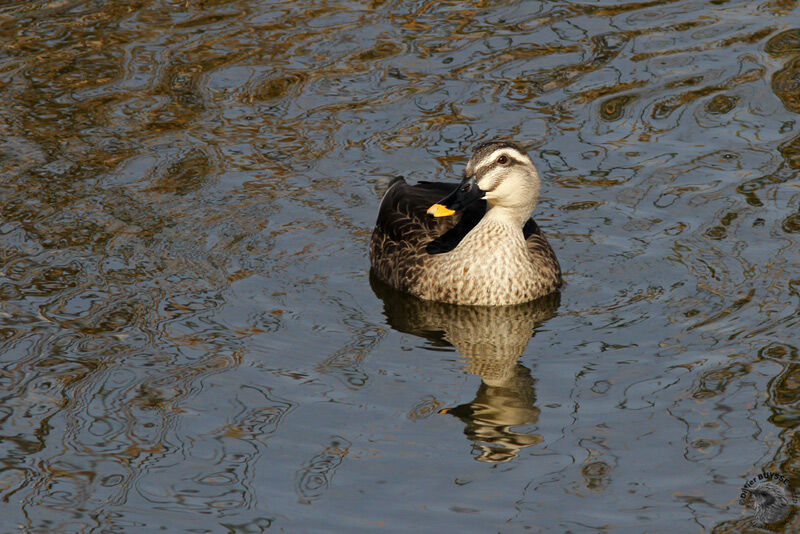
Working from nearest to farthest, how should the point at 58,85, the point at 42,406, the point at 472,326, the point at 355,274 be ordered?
the point at 42,406
the point at 472,326
the point at 355,274
the point at 58,85

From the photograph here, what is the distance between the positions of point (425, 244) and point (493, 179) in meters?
1.12

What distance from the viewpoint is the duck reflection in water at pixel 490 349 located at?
9500mm

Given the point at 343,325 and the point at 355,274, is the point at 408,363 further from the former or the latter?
the point at 355,274

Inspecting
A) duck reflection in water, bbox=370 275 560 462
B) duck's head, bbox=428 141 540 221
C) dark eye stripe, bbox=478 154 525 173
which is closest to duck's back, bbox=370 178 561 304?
duck reflection in water, bbox=370 275 560 462

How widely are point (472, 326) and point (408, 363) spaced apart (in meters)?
1.13

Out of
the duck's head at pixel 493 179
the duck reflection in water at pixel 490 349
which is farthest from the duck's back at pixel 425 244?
the duck's head at pixel 493 179

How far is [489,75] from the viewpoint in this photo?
1608cm

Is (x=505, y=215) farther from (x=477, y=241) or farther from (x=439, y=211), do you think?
(x=439, y=211)

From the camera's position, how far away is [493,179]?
449 inches

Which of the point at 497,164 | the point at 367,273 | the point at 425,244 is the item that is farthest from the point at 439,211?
the point at 367,273

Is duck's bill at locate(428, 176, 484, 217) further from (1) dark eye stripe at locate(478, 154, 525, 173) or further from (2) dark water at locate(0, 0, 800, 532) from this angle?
(2) dark water at locate(0, 0, 800, 532)

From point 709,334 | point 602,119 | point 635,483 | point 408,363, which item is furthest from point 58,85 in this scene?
point 635,483

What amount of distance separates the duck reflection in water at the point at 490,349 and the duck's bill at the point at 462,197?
3.13 feet

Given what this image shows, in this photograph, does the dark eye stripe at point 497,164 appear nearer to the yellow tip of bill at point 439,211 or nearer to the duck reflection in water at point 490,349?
the yellow tip of bill at point 439,211
